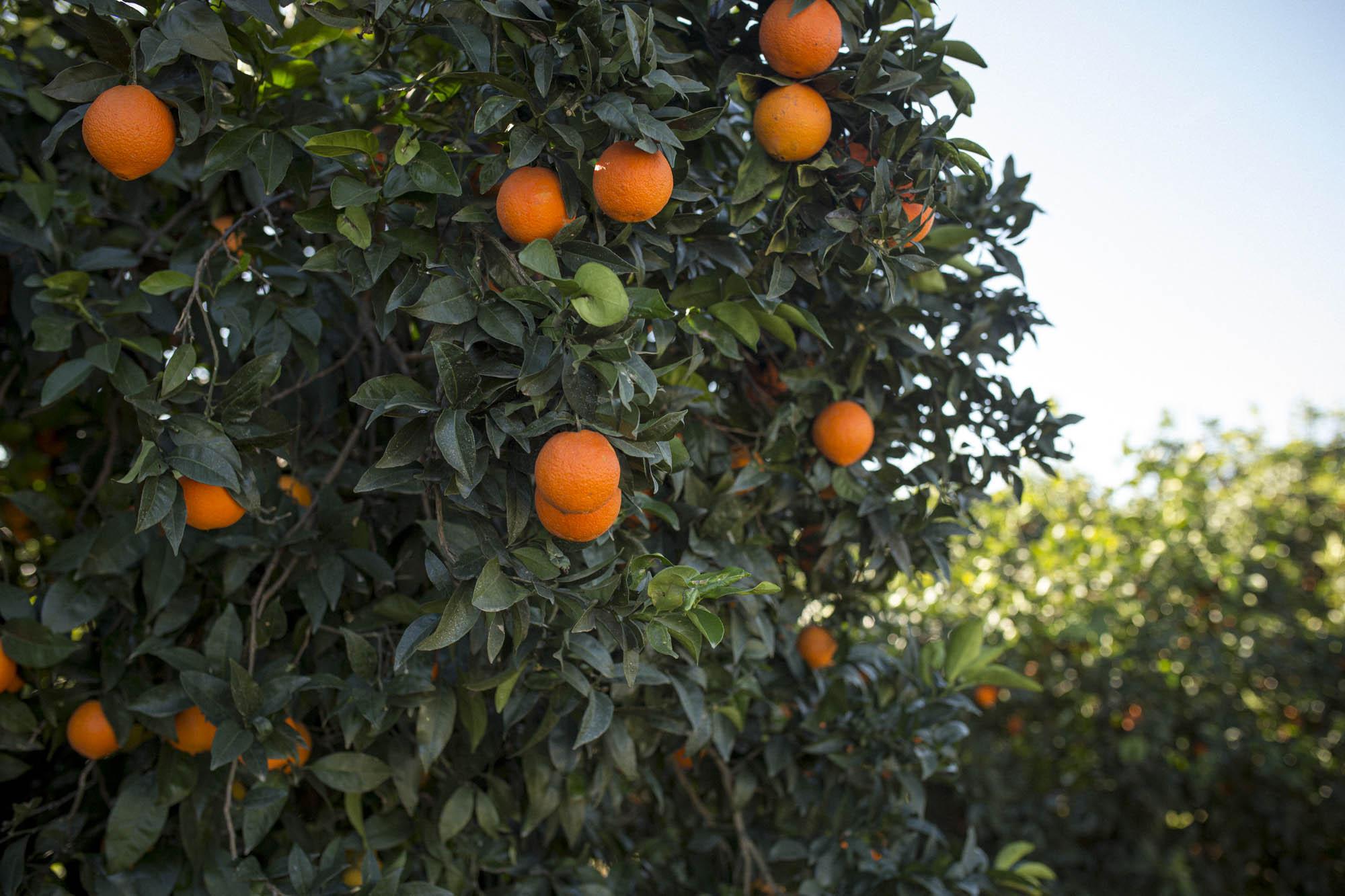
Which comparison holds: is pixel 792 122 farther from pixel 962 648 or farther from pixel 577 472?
pixel 962 648

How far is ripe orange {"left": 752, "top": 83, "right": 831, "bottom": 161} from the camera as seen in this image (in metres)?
1.21

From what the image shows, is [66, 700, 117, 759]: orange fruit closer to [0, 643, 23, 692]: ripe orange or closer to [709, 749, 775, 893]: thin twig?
[0, 643, 23, 692]: ripe orange

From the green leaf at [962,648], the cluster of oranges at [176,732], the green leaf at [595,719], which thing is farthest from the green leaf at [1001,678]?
the cluster of oranges at [176,732]

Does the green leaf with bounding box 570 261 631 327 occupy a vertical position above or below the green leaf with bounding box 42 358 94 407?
above

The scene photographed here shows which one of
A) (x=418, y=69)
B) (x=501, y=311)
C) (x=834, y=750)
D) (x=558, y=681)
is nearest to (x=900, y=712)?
(x=834, y=750)

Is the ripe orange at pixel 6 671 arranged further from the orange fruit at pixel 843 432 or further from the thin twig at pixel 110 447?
the orange fruit at pixel 843 432

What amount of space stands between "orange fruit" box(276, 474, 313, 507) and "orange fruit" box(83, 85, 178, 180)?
0.56 m

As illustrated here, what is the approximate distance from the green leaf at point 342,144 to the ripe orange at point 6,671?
2.94 feet

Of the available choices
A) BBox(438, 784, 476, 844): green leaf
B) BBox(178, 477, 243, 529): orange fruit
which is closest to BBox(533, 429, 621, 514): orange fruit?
BBox(178, 477, 243, 529): orange fruit

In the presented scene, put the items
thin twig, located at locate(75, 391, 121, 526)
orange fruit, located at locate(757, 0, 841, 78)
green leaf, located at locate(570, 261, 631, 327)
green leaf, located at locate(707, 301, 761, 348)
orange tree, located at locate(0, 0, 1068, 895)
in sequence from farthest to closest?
thin twig, located at locate(75, 391, 121, 526)
green leaf, located at locate(707, 301, 761, 348)
orange fruit, located at locate(757, 0, 841, 78)
orange tree, located at locate(0, 0, 1068, 895)
green leaf, located at locate(570, 261, 631, 327)

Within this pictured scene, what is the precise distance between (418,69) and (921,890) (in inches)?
68.2

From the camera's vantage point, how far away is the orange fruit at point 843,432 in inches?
59.8

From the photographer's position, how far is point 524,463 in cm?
108

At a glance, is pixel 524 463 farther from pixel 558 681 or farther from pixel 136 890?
pixel 136 890
